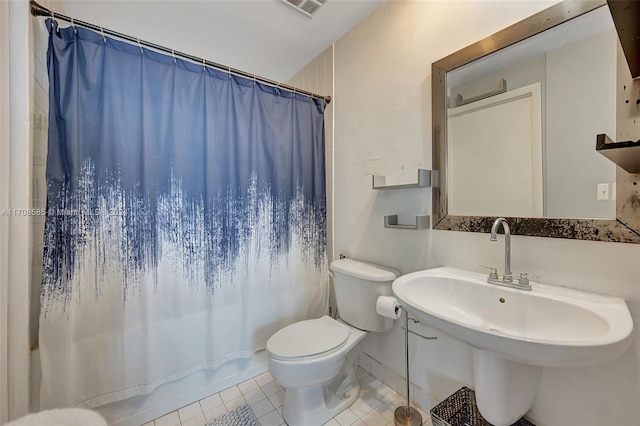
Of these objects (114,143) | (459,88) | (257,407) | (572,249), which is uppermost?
(459,88)

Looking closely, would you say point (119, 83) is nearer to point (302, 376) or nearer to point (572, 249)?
point (302, 376)

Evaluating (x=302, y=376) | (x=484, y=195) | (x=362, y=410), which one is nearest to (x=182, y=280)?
(x=302, y=376)

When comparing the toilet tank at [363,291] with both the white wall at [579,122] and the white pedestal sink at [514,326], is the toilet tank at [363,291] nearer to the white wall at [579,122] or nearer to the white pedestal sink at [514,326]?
the white pedestal sink at [514,326]

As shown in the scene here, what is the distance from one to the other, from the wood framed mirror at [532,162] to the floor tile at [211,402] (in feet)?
5.21

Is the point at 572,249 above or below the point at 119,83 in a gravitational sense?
below

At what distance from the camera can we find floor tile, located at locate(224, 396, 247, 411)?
147 cm

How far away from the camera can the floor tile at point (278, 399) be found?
58.5 inches

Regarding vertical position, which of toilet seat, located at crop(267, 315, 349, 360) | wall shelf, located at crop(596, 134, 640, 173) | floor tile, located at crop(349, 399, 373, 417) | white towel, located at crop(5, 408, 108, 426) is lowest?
floor tile, located at crop(349, 399, 373, 417)

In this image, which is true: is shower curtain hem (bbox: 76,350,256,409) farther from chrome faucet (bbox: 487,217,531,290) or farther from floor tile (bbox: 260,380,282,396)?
chrome faucet (bbox: 487,217,531,290)

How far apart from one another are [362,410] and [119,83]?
211 centimetres

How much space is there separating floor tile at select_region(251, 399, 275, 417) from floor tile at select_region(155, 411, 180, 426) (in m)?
0.40

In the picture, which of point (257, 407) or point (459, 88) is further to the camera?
point (257, 407)

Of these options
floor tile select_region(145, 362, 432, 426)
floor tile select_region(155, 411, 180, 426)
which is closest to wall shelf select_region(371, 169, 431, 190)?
floor tile select_region(145, 362, 432, 426)

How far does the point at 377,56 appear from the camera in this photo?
62.9 inches
